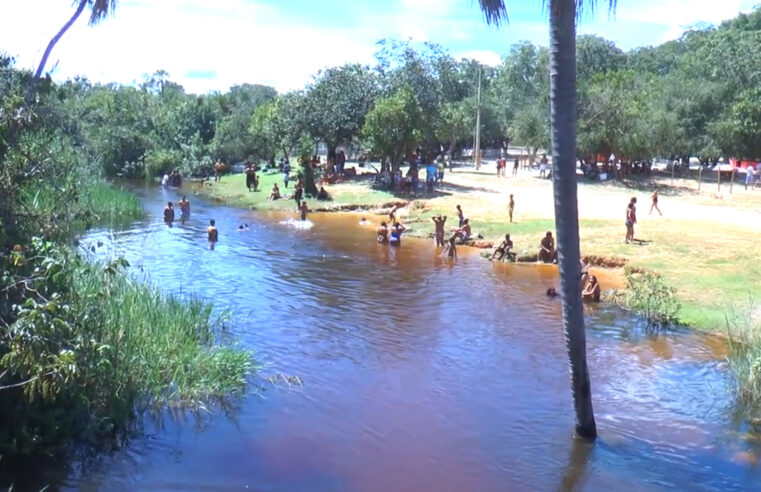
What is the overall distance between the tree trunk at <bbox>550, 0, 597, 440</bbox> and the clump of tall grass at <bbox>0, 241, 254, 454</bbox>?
19.6 ft

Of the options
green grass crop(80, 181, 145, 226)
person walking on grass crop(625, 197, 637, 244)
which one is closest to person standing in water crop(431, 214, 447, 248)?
person walking on grass crop(625, 197, 637, 244)

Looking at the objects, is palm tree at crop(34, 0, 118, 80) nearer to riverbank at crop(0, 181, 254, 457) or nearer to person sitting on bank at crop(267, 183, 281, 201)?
riverbank at crop(0, 181, 254, 457)

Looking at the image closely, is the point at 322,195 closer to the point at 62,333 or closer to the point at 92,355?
the point at 92,355

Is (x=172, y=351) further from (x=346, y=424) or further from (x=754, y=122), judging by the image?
(x=754, y=122)

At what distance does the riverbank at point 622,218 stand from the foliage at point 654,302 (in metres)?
0.39

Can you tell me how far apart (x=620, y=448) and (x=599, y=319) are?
8.23 meters

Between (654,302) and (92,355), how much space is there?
14.6 metres

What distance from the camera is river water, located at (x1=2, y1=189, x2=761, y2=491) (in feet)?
36.9

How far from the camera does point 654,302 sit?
19641mm

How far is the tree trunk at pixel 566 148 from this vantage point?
32.0ft

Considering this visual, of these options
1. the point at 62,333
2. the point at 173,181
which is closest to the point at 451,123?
the point at 173,181

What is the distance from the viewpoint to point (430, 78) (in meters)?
48.9

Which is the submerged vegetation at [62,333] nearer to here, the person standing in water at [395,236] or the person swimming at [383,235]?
the person standing in water at [395,236]

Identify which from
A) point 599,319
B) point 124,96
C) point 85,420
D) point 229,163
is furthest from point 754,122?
point 124,96
